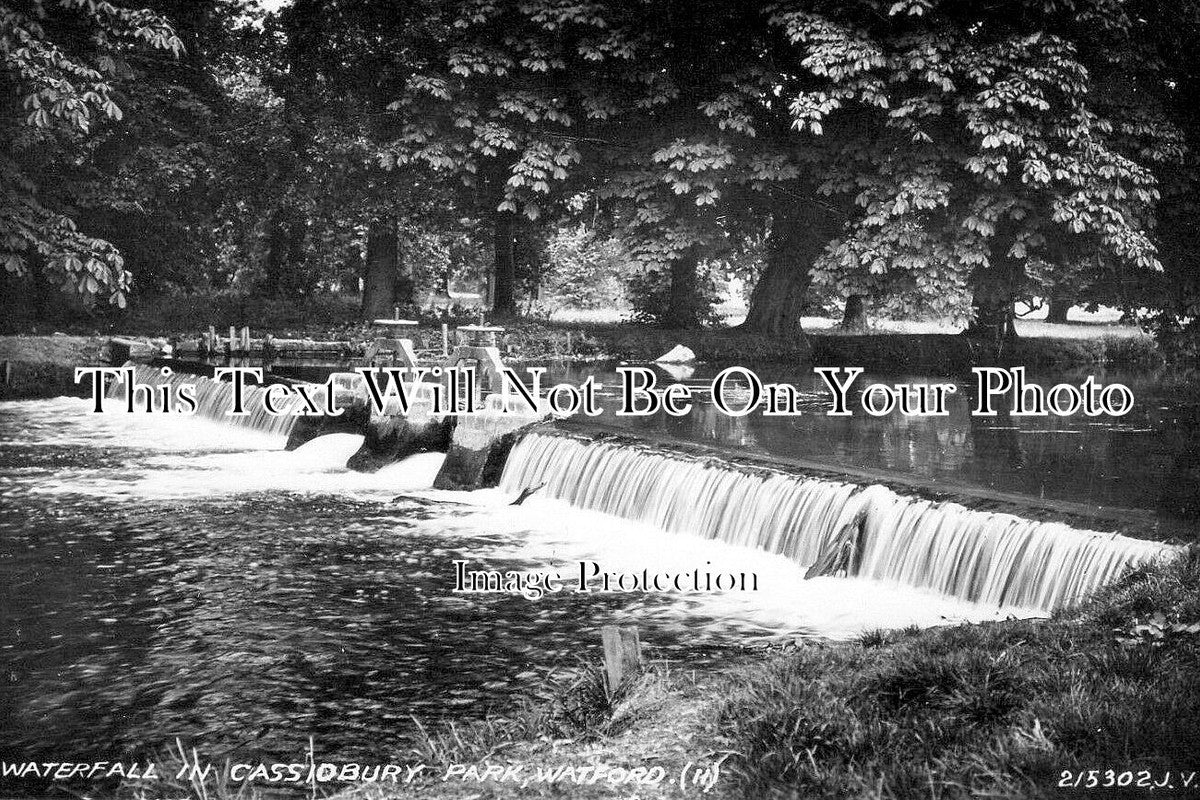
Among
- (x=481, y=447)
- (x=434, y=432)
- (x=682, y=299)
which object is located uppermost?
(x=682, y=299)

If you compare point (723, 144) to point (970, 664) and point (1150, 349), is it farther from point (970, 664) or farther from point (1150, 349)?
point (970, 664)

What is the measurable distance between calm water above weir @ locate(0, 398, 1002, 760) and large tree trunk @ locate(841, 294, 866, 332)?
2612cm

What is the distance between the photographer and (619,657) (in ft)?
22.8

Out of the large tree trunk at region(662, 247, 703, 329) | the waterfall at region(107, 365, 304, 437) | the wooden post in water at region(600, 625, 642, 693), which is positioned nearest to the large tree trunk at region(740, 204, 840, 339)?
the large tree trunk at region(662, 247, 703, 329)

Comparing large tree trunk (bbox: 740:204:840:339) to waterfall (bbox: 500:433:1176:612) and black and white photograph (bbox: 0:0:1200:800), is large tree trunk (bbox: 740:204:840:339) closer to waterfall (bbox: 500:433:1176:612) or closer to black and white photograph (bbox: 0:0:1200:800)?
black and white photograph (bbox: 0:0:1200:800)

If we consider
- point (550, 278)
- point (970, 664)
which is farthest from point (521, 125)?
point (970, 664)

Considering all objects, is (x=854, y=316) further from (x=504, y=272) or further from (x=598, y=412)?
(x=598, y=412)

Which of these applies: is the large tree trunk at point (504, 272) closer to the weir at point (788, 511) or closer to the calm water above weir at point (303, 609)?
the weir at point (788, 511)

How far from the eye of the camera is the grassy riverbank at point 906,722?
539cm

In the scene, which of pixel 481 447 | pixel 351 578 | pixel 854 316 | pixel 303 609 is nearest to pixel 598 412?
pixel 481 447

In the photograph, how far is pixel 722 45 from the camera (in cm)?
3098

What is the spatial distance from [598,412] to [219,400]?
8.39 m

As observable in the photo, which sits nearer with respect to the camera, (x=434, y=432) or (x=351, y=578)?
(x=351, y=578)

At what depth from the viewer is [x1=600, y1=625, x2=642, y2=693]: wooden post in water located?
6.93m
